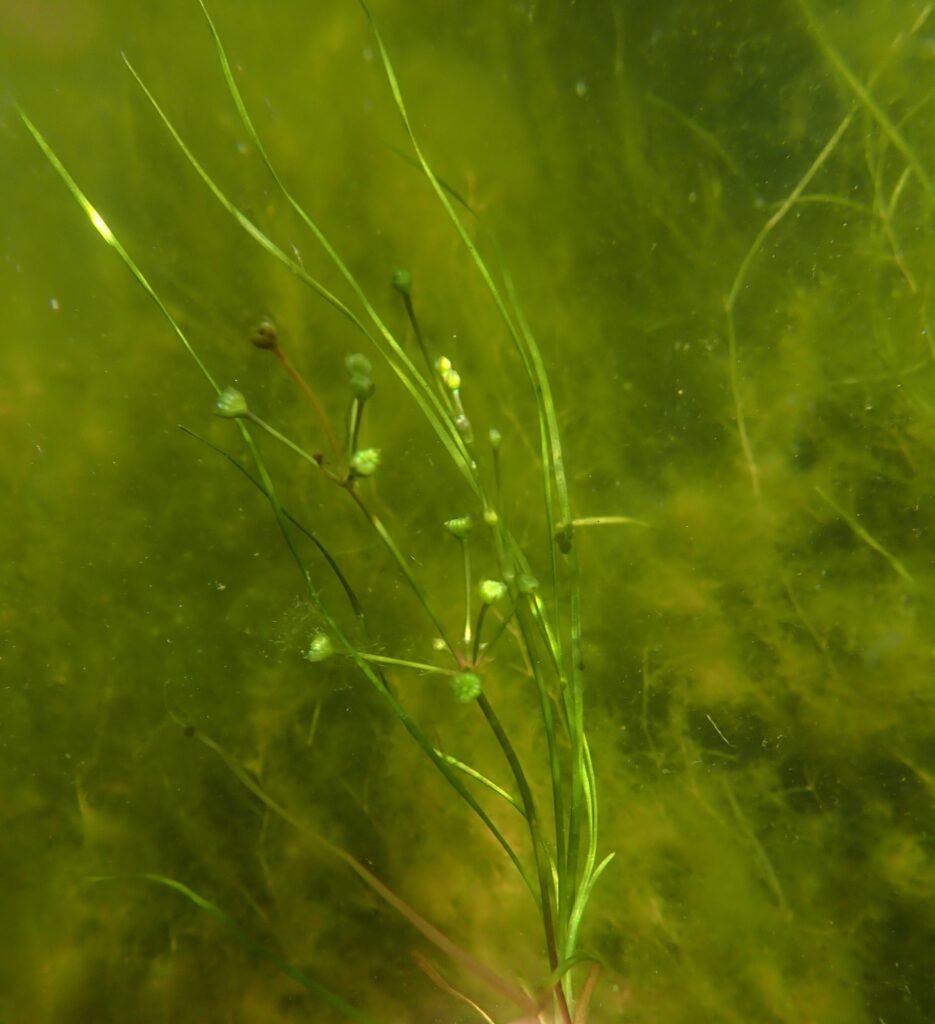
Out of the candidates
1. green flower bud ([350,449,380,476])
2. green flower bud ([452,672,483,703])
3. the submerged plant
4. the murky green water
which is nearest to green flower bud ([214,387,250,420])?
the submerged plant

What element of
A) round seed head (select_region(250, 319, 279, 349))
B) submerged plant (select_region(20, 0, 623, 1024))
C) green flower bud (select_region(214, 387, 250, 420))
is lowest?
submerged plant (select_region(20, 0, 623, 1024))

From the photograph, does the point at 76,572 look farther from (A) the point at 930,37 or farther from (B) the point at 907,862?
(A) the point at 930,37

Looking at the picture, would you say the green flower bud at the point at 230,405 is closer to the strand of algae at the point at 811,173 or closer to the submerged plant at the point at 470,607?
the submerged plant at the point at 470,607

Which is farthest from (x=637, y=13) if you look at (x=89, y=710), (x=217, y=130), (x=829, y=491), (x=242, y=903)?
(x=242, y=903)

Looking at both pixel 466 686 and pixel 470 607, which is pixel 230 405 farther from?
pixel 470 607

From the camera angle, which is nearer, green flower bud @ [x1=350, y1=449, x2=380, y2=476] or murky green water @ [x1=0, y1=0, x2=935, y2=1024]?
green flower bud @ [x1=350, y1=449, x2=380, y2=476]

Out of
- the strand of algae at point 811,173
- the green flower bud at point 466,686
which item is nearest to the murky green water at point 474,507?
the strand of algae at point 811,173

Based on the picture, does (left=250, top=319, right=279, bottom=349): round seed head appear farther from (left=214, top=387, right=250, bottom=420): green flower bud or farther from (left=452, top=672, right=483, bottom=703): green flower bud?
(left=452, top=672, right=483, bottom=703): green flower bud
